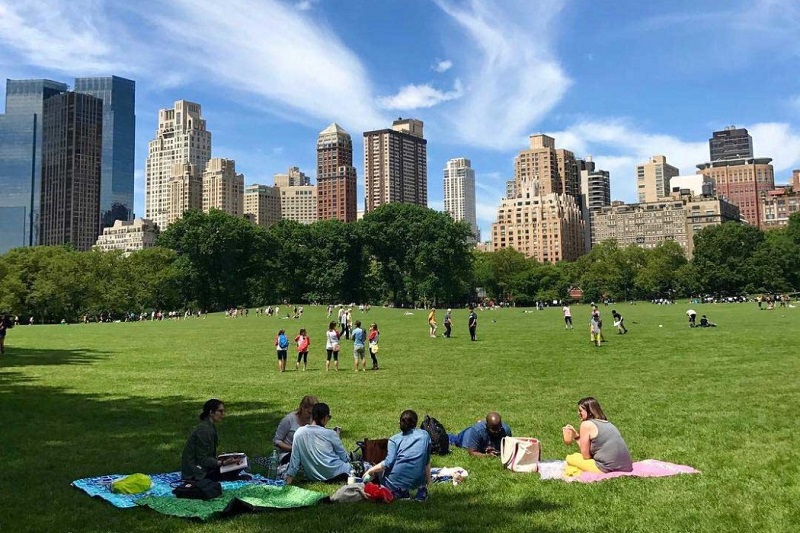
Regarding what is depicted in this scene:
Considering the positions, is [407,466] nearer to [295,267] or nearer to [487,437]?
[487,437]

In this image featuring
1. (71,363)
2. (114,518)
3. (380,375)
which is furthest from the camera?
(71,363)

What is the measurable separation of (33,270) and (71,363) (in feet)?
247

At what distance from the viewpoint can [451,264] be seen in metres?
108

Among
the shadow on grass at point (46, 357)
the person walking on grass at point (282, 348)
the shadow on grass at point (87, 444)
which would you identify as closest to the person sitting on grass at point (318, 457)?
the shadow on grass at point (87, 444)

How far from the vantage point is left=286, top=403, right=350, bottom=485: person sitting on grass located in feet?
32.4

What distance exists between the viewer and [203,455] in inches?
369

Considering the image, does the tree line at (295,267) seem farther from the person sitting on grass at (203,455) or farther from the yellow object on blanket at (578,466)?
the yellow object on blanket at (578,466)

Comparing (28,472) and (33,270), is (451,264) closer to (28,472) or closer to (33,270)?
(33,270)

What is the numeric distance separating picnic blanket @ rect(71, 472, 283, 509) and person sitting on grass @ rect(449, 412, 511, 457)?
12.0 ft

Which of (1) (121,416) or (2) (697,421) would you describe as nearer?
(2) (697,421)

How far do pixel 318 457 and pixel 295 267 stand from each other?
100471mm

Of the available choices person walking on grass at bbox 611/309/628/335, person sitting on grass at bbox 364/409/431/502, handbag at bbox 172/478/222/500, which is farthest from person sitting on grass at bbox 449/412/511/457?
person walking on grass at bbox 611/309/628/335

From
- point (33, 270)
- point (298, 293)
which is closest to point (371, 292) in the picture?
point (298, 293)

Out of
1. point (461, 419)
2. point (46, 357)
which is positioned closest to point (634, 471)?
point (461, 419)
